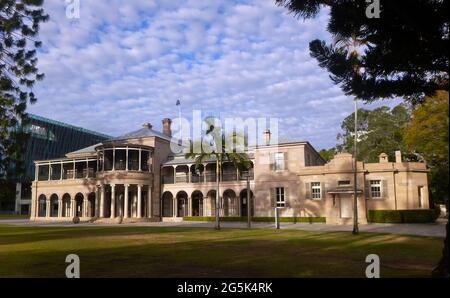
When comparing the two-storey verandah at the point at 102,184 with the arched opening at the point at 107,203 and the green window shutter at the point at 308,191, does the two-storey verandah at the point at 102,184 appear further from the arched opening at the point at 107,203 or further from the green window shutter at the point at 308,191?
the green window shutter at the point at 308,191

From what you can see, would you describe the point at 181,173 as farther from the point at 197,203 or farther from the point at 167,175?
the point at 197,203

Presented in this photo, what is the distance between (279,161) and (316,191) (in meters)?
5.25

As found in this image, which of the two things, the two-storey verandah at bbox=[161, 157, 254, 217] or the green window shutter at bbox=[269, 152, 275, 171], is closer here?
the green window shutter at bbox=[269, 152, 275, 171]

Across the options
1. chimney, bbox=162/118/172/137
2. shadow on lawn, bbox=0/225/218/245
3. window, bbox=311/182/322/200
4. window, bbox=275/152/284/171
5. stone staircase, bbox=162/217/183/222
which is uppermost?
chimney, bbox=162/118/172/137

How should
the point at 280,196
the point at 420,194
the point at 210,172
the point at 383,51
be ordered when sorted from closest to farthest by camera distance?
the point at 383,51 < the point at 420,194 < the point at 280,196 < the point at 210,172

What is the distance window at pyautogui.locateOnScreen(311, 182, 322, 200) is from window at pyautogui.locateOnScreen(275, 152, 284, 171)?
405cm

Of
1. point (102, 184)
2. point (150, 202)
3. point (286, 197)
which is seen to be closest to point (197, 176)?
point (150, 202)

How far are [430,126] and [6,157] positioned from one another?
3354 centimetres

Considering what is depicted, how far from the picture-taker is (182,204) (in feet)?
170

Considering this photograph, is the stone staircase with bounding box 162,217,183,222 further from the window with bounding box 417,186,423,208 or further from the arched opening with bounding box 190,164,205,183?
the window with bounding box 417,186,423,208

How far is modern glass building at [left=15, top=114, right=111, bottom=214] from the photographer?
8425cm

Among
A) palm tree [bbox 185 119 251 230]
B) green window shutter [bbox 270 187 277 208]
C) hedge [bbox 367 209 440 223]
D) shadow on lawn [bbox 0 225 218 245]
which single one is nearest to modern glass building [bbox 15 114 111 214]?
green window shutter [bbox 270 187 277 208]

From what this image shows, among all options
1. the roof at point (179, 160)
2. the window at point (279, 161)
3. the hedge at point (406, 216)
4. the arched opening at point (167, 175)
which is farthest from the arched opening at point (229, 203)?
the hedge at point (406, 216)

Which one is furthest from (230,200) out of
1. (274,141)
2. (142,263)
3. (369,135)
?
(142,263)
